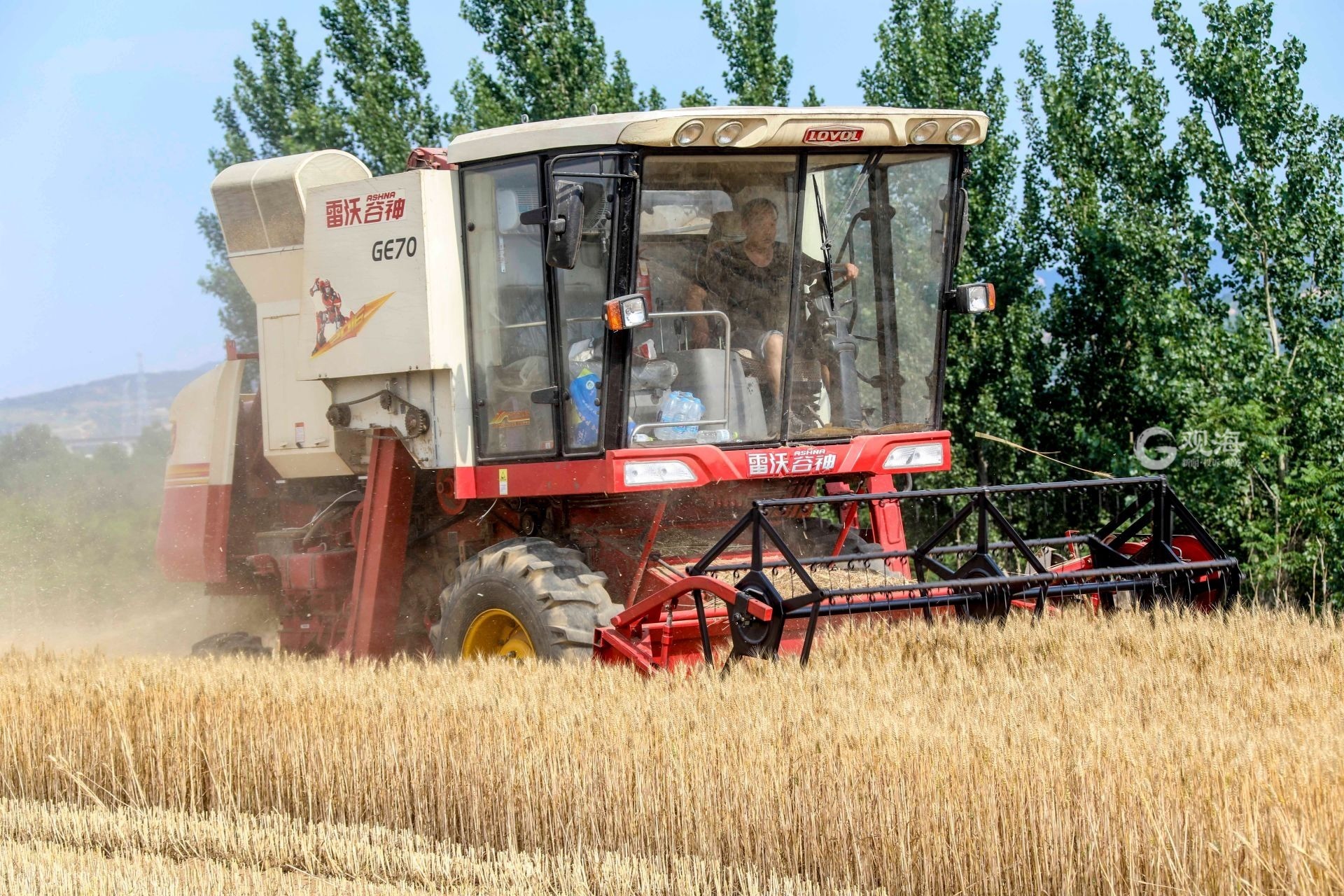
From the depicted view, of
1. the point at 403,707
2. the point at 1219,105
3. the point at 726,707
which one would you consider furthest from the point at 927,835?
the point at 1219,105

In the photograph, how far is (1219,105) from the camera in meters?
14.5

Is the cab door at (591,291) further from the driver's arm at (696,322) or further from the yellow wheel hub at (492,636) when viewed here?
the yellow wheel hub at (492,636)

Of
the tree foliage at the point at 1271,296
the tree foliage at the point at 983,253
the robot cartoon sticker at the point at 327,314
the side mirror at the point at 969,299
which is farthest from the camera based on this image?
the tree foliage at the point at 983,253

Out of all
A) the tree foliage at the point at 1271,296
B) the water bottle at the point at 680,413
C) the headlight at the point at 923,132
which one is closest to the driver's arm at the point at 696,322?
the water bottle at the point at 680,413

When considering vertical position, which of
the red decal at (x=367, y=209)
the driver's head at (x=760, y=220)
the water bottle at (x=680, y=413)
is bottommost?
the water bottle at (x=680, y=413)

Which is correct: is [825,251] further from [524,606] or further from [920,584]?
[524,606]

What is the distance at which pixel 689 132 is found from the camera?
6031 mm

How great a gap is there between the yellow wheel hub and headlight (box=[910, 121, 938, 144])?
9.51 feet

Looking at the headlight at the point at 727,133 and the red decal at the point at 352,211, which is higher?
the headlight at the point at 727,133

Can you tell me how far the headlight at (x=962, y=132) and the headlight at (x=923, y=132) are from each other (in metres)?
0.10

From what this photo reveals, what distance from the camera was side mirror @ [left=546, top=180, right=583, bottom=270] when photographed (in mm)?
5887

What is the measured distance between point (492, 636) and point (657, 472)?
115 centimetres

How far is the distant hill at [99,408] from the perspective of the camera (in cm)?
1373

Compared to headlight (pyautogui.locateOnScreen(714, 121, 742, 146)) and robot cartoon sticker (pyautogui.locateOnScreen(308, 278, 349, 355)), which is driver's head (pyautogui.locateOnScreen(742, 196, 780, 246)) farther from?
robot cartoon sticker (pyautogui.locateOnScreen(308, 278, 349, 355))
